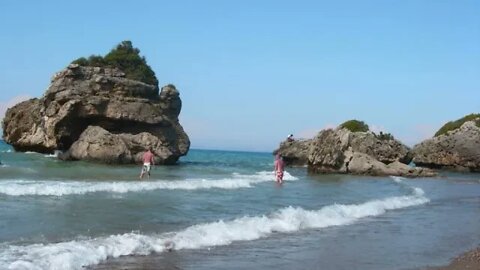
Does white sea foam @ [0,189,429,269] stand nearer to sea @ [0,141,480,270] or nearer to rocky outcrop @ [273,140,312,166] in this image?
sea @ [0,141,480,270]

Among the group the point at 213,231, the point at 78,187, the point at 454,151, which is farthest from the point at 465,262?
the point at 454,151

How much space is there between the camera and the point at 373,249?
12.2 metres

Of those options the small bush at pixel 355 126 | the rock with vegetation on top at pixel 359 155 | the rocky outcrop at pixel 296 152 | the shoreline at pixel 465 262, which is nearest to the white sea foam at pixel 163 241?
the shoreline at pixel 465 262

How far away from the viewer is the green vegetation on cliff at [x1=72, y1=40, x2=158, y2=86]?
65.6m

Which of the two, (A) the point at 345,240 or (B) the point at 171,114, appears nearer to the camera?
(A) the point at 345,240

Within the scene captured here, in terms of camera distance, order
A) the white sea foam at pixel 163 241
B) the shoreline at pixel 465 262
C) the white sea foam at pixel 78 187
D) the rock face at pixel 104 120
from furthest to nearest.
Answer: the rock face at pixel 104 120, the white sea foam at pixel 78 187, the shoreline at pixel 465 262, the white sea foam at pixel 163 241

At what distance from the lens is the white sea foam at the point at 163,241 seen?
30.8 ft

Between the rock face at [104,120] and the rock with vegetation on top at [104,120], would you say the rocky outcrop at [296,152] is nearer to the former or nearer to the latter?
the rock face at [104,120]

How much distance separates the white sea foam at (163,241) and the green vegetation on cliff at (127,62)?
49.2 m

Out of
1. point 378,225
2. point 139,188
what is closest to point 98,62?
point 139,188

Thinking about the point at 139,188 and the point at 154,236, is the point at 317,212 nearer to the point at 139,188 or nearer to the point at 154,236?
the point at 154,236

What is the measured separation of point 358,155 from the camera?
53031 millimetres

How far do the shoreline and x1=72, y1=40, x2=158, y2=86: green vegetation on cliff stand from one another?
55.1 m

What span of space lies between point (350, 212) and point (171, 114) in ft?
142
